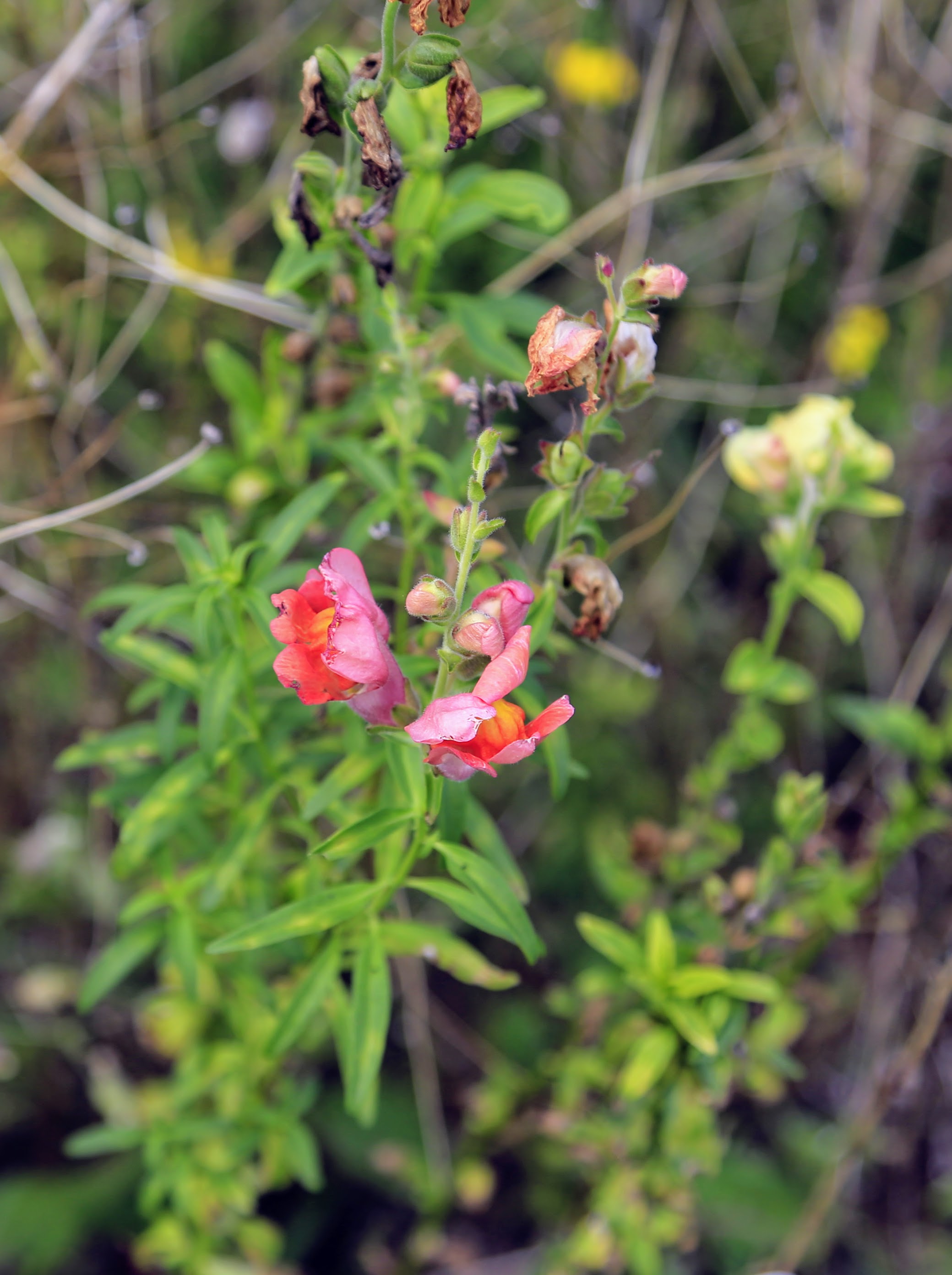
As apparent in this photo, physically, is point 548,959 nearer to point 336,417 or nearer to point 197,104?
point 336,417

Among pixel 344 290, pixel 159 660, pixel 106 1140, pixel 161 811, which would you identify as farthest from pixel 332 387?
pixel 106 1140

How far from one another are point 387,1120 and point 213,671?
1933mm

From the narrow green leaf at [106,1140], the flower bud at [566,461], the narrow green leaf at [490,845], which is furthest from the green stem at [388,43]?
the narrow green leaf at [106,1140]

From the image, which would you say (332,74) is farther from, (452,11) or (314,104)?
(452,11)

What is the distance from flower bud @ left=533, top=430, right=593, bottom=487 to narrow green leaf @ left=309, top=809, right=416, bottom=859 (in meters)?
0.54

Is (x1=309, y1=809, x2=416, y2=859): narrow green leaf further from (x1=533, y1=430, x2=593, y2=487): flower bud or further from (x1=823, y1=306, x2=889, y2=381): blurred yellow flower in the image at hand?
(x1=823, y1=306, x2=889, y2=381): blurred yellow flower

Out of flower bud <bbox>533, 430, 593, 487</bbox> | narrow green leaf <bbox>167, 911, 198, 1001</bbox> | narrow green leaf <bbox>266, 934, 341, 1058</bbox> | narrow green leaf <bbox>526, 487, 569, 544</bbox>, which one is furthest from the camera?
narrow green leaf <bbox>167, 911, 198, 1001</bbox>

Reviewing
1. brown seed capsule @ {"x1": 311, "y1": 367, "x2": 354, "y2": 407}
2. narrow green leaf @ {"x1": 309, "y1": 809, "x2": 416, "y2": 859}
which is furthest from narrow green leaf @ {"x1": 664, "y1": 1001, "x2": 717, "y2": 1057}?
brown seed capsule @ {"x1": 311, "y1": 367, "x2": 354, "y2": 407}

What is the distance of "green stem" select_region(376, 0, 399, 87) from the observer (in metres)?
1.30

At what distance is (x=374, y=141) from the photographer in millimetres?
1340

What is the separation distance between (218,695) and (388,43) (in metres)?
0.97

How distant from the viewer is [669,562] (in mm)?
3266

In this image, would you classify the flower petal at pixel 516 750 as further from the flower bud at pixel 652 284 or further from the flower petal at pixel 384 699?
the flower bud at pixel 652 284

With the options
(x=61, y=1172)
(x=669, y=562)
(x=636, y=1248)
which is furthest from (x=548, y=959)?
(x=61, y=1172)
